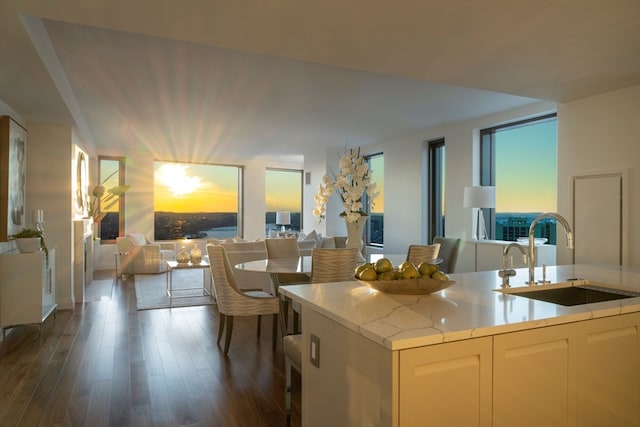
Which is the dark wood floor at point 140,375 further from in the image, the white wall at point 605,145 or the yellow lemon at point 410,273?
the white wall at point 605,145

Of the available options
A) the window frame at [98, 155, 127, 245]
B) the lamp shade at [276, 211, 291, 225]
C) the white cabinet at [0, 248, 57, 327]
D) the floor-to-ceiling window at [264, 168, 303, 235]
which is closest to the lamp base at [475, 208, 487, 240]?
the white cabinet at [0, 248, 57, 327]

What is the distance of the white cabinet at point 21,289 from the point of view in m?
4.34

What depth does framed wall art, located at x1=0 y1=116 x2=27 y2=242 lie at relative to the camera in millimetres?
4336

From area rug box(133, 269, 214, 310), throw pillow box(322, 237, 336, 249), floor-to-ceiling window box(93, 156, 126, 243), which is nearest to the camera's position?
area rug box(133, 269, 214, 310)

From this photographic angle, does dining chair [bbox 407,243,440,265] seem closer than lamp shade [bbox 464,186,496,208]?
Yes

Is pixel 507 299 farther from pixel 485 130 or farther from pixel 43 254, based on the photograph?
pixel 485 130

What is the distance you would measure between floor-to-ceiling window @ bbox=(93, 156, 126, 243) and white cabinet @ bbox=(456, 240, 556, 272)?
783 cm

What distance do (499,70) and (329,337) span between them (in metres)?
2.70

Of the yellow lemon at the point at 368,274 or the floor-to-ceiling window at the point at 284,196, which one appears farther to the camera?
the floor-to-ceiling window at the point at 284,196

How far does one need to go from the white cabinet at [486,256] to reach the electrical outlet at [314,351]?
4122 millimetres

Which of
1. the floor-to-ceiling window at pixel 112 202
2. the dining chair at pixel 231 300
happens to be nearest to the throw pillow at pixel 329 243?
the dining chair at pixel 231 300

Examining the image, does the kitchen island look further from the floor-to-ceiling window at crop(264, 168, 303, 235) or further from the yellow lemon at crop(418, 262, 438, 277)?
the floor-to-ceiling window at crop(264, 168, 303, 235)

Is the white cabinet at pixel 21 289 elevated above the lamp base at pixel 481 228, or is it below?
below

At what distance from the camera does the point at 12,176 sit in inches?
180
